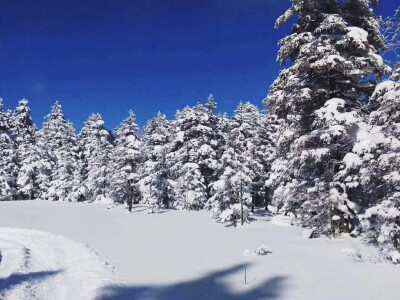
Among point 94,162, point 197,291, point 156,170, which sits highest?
point 94,162

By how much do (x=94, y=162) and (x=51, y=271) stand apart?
46.5 meters

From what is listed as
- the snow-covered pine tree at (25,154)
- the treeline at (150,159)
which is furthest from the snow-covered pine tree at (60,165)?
the snow-covered pine tree at (25,154)

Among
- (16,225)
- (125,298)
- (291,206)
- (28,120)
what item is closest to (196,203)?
(291,206)

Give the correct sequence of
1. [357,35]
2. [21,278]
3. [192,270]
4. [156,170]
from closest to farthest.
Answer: [21,278] → [192,270] → [357,35] → [156,170]

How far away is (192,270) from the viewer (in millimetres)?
12812

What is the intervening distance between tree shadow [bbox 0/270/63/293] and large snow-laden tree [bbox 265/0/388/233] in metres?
11.3

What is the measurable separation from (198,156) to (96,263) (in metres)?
29.8

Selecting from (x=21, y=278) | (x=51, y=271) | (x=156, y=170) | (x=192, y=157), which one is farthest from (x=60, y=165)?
(x=21, y=278)

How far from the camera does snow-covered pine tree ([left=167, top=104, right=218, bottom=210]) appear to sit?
41.2 metres

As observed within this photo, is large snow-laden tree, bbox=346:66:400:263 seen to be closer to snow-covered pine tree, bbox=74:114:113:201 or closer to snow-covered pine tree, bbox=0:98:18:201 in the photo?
snow-covered pine tree, bbox=74:114:113:201

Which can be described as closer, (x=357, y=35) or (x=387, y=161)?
(x=387, y=161)

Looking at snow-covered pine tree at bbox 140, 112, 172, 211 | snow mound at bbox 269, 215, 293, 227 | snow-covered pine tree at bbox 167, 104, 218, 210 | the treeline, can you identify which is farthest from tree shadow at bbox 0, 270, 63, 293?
snow-covered pine tree at bbox 140, 112, 172, 211

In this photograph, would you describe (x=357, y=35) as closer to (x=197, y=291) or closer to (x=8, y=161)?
(x=197, y=291)

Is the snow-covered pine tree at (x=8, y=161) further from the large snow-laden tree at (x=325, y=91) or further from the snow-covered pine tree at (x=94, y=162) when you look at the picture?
the large snow-laden tree at (x=325, y=91)
